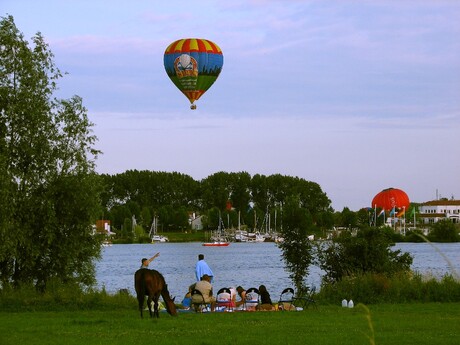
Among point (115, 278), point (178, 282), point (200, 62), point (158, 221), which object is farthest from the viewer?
point (158, 221)

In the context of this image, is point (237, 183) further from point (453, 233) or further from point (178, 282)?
point (178, 282)

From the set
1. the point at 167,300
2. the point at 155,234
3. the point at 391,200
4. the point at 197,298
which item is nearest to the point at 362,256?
the point at 197,298

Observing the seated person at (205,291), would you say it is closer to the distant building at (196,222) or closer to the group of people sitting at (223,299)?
the group of people sitting at (223,299)

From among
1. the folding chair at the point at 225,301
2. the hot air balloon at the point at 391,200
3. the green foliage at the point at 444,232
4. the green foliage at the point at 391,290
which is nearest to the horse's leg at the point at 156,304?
the folding chair at the point at 225,301

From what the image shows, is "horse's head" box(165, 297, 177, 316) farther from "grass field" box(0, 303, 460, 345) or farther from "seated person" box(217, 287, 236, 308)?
"seated person" box(217, 287, 236, 308)

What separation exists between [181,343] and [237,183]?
164m

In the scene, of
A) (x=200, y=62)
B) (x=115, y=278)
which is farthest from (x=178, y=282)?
(x=200, y=62)

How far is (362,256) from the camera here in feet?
113

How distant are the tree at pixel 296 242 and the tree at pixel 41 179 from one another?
1026 centimetres

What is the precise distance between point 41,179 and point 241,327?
42.4ft

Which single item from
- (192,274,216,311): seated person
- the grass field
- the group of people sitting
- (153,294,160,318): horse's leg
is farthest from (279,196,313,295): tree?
(153,294,160,318): horse's leg

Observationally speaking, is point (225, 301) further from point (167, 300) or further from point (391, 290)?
point (391, 290)

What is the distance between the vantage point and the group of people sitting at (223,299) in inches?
959

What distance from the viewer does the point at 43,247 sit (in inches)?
1184
